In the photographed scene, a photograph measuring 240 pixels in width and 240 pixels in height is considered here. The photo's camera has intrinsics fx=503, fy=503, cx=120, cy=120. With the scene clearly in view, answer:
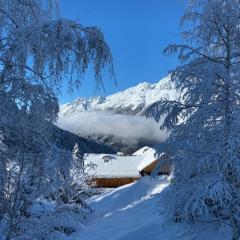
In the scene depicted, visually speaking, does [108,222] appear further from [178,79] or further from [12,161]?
[12,161]

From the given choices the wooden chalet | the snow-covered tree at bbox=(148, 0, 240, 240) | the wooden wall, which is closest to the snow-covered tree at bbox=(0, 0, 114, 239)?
the snow-covered tree at bbox=(148, 0, 240, 240)

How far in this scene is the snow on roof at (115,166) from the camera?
66.7 metres

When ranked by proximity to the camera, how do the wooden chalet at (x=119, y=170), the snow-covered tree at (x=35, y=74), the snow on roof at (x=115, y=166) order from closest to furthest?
the snow-covered tree at (x=35, y=74) < the wooden chalet at (x=119, y=170) < the snow on roof at (x=115, y=166)

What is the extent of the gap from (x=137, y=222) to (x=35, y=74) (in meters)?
18.9

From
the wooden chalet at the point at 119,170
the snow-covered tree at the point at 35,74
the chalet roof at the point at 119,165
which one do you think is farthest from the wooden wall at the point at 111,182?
the snow-covered tree at the point at 35,74

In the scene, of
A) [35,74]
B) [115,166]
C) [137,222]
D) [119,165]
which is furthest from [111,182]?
[35,74]

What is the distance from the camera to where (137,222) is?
24.3m

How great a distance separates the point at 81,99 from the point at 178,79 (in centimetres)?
590

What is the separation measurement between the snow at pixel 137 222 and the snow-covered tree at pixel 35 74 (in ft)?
19.7

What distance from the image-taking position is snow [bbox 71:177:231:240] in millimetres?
14195

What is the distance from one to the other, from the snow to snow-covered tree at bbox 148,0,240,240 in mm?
1155

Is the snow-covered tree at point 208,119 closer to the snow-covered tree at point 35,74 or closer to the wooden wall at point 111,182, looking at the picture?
the snow-covered tree at point 35,74

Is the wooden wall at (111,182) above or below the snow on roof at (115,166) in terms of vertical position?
below

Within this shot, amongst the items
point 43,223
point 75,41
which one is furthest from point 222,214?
point 75,41
